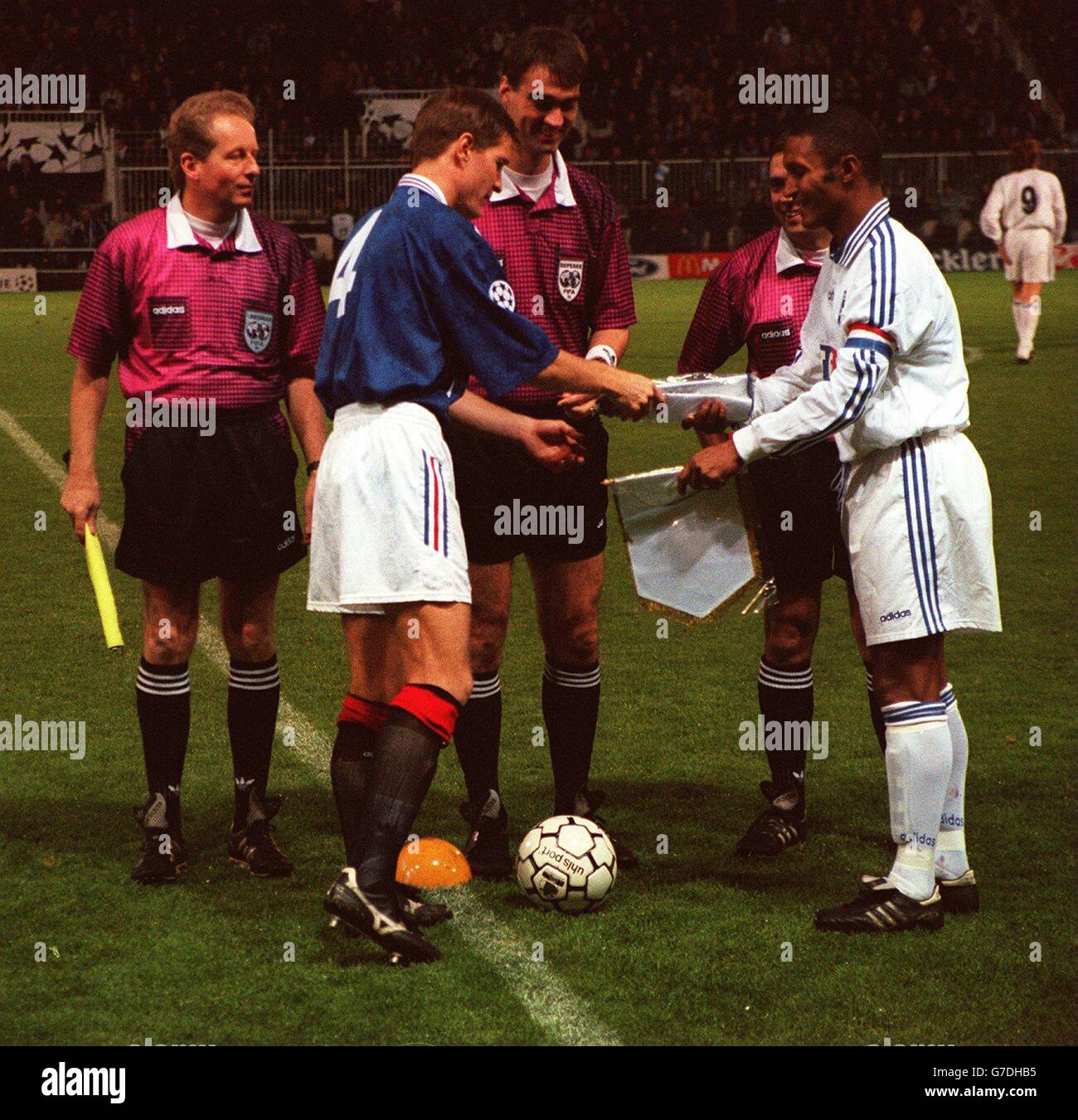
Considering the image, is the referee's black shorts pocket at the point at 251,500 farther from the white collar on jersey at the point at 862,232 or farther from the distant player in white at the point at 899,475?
the white collar on jersey at the point at 862,232

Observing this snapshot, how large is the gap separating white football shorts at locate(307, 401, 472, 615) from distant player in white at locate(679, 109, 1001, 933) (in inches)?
32.3

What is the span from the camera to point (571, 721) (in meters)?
4.70

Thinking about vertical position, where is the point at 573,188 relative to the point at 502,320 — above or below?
above

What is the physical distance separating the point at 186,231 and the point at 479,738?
5.26 feet

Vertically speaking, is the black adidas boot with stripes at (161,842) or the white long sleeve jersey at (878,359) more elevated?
the white long sleeve jersey at (878,359)

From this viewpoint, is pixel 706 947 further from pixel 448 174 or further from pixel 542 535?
pixel 448 174

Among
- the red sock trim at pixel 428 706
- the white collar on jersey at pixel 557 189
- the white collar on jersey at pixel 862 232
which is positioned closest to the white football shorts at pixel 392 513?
the red sock trim at pixel 428 706

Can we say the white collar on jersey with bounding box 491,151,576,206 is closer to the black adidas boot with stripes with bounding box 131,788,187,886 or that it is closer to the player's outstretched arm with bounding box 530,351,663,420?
the player's outstretched arm with bounding box 530,351,663,420

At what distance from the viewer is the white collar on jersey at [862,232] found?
3.92 meters

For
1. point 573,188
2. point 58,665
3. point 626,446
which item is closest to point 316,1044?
point 573,188

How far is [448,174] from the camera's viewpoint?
12.7 ft

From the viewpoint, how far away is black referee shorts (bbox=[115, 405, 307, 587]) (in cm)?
432

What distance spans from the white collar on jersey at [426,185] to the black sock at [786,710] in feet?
5.83

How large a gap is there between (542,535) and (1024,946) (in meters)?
1.64
